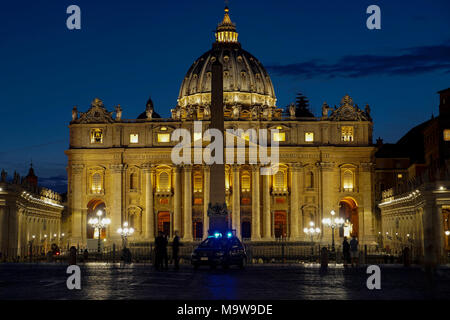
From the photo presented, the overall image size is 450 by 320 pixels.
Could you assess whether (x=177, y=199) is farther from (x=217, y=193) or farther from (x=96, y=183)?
(x=217, y=193)

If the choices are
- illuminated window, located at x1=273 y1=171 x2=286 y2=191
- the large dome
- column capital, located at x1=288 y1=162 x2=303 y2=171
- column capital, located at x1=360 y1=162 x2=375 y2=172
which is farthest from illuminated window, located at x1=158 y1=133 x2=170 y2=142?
the large dome

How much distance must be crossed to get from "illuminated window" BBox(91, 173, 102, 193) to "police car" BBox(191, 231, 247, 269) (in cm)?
5938

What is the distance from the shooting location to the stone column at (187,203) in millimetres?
95000

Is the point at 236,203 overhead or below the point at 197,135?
below

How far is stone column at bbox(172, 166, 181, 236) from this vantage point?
9606 cm

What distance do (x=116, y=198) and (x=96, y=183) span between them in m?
3.77

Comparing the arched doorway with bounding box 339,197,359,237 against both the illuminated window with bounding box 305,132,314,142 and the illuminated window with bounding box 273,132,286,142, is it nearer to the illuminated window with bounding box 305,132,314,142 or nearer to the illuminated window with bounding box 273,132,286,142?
the illuminated window with bounding box 305,132,314,142

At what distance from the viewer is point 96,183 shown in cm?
9781

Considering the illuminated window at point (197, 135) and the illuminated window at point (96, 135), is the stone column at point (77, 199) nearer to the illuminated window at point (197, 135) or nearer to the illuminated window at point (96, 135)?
the illuminated window at point (96, 135)

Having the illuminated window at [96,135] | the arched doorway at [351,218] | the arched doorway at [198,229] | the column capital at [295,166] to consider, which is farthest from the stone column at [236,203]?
the illuminated window at [96,135]

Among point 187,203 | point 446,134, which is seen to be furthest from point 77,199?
point 446,134

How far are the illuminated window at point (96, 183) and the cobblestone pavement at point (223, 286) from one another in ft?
205

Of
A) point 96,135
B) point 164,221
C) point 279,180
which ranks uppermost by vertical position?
point 96,135
